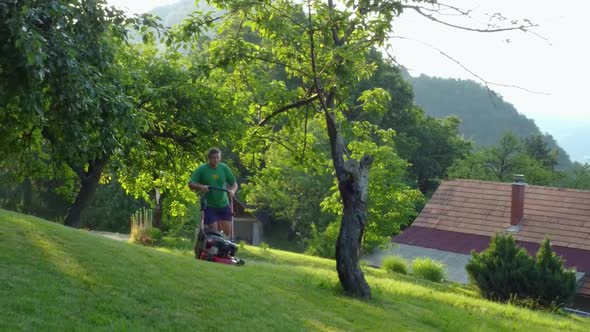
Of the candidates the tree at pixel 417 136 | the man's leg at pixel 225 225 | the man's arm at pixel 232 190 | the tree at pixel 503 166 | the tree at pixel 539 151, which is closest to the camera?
the man's arm at pixel 232 190

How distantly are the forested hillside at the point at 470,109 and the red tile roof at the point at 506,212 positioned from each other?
92.6 m

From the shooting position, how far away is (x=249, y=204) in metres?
62.2

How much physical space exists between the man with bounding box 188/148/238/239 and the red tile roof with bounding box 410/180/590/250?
80.8ft

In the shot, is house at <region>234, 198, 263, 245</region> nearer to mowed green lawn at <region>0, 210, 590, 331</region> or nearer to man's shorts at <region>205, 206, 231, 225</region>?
mowed green lawn at <region>0, 210, 590, 331</region>

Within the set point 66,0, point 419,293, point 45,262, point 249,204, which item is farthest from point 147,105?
point 249,204

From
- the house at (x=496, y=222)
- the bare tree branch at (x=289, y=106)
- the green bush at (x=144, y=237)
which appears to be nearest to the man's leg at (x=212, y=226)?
the bare tree branch at (x=289, y=106)

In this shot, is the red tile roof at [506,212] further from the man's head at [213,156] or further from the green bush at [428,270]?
the man's head at [213,156]

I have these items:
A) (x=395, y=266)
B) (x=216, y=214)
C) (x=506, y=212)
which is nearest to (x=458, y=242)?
(x=506, y=212)

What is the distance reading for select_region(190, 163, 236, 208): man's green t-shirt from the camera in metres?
12.4

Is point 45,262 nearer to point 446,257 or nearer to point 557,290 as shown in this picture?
point 557,290

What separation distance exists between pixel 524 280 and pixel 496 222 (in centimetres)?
1532

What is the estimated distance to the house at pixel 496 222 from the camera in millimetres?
33719

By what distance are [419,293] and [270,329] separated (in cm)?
736

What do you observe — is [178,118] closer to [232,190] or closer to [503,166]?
[232,190]
